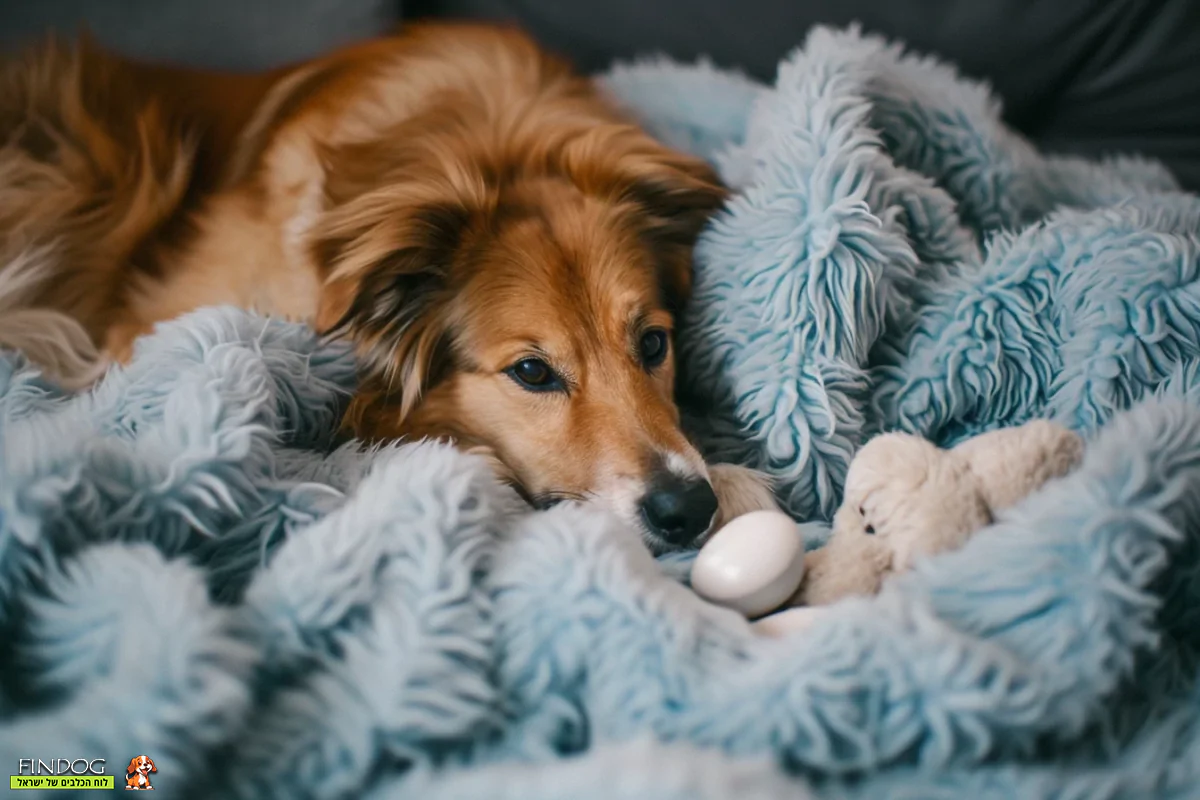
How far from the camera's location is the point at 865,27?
1884mm

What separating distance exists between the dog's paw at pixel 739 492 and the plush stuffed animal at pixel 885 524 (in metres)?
0.19

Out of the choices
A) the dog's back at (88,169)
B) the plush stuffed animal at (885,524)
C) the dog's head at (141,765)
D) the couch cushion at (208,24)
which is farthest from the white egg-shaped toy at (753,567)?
the couch cushion at (208,24)

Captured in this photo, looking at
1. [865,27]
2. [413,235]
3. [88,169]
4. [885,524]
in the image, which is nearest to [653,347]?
[413,235]

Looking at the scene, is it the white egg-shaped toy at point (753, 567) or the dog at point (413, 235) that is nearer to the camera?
the white egg-shaped toy at point (753, 567)

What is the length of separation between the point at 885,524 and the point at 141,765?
76 centimetres

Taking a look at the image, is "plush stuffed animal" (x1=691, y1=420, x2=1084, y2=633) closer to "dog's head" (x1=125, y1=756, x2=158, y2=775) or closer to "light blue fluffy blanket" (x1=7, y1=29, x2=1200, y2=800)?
"light blue fluffy blanket" (x1=7, y1=29, x2=1200, y2=800)

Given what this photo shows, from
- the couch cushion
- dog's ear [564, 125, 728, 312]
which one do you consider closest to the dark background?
the couch cushion

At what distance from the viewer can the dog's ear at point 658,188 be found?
1.50m

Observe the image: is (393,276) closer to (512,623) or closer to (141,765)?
(512,623)

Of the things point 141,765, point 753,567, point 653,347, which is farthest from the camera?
point 653,347

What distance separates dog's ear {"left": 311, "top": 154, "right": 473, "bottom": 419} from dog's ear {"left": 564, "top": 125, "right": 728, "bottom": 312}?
0.80 feet

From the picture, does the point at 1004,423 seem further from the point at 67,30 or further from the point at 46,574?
the point at 67,30

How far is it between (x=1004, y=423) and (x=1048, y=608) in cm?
53

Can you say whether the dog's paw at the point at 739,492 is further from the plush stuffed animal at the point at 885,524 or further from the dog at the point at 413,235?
the plush stuffed animal at the point at 885,524
